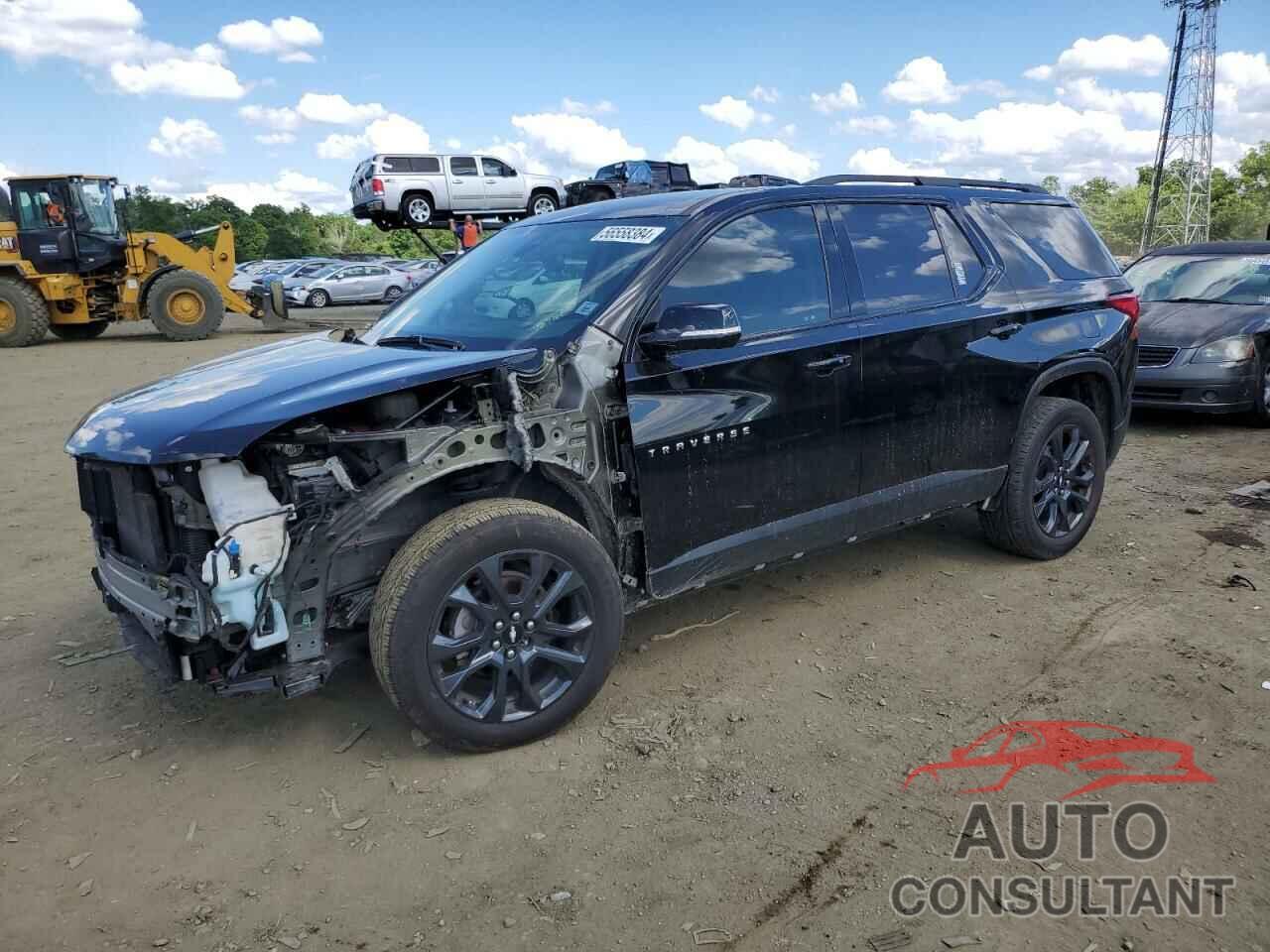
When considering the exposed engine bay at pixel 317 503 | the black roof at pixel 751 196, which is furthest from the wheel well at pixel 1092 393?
the exposed engine bay at pixel 317 503

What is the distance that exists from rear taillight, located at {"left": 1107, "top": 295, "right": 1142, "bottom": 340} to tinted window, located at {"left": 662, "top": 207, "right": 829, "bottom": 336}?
210 centimetres

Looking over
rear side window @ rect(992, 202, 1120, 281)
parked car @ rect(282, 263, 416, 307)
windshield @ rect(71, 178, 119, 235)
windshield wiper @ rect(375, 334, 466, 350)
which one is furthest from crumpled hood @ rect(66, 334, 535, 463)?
parked car @ rect(282, 263, 416, 307)

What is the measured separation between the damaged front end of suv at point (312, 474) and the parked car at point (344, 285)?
23922mm

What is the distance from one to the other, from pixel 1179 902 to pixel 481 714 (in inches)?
82.2

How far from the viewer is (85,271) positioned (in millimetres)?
16906

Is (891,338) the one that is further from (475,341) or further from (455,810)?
(455,810)

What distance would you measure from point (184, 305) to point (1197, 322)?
16234 mm

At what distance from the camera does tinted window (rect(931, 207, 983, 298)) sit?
14.4 feet

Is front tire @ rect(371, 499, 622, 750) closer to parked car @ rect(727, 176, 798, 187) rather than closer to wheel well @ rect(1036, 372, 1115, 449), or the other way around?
parked car @ rect(727, 176, 798, 187)

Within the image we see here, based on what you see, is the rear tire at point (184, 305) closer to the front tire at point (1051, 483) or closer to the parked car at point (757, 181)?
the parked car at point (757, 181)

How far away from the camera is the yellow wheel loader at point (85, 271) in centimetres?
1650

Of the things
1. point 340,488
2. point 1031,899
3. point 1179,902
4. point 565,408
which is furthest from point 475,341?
point 1179,902

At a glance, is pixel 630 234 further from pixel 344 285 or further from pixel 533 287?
pixel 344 285

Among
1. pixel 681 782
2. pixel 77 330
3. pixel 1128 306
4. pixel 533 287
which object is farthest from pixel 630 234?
pixel 77 330
